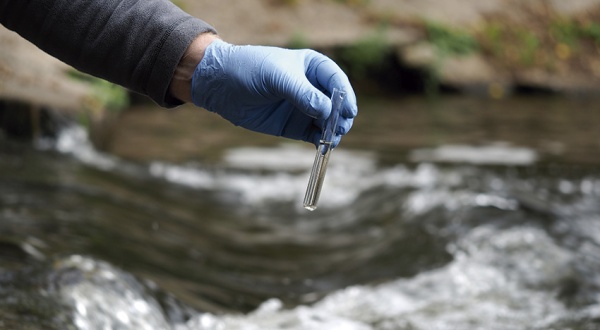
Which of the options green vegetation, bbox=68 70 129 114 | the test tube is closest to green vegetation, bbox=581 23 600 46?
green vegetation, bbox=68 70 129 114

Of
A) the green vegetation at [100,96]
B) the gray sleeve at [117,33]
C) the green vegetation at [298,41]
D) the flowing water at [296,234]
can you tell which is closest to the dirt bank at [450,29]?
the green vegetation at [298,41]

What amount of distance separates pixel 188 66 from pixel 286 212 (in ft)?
11.7

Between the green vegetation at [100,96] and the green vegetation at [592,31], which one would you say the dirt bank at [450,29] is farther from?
the green vegetation at [100,96]

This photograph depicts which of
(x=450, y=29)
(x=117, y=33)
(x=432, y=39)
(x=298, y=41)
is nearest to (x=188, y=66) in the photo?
(x=117, y=33)

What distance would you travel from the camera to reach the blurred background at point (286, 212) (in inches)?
134

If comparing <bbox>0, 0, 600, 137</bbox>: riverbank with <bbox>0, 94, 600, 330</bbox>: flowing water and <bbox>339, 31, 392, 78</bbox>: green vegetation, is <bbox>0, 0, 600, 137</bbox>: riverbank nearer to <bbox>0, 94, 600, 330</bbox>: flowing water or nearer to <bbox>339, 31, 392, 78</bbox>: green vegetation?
<bbox>339, 31, 392, 78</bbox>: green vegetation

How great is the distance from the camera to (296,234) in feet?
17.1

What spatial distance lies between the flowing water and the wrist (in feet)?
3.17

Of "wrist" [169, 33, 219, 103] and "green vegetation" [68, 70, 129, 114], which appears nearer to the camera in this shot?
"wrist" [169, 33, 219, 103]

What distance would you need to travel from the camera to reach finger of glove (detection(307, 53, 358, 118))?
2230mm

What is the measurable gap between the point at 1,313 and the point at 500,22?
36.8 feet

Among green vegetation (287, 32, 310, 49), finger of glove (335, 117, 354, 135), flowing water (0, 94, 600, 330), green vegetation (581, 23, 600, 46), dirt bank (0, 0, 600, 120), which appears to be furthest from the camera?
green vegetation (581, 23, 600, 46)

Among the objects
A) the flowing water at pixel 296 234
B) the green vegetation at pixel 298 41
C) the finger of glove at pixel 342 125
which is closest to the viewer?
the finger of glove at pixel 342 125

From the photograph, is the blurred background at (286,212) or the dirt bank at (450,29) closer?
the blurred background at (286,212)
